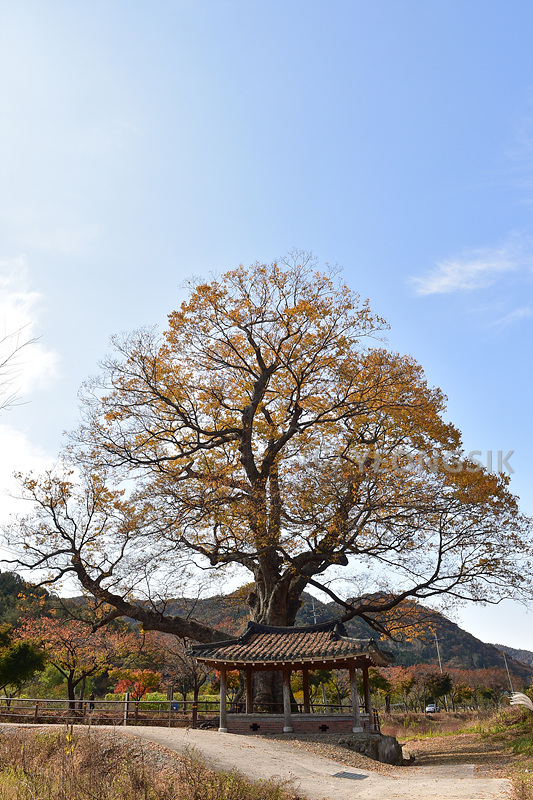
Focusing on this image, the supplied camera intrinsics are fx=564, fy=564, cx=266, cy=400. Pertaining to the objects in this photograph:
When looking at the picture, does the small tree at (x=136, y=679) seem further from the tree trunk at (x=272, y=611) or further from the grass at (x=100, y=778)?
the grass at (x=100, y=778)

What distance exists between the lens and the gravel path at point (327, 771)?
9180mm

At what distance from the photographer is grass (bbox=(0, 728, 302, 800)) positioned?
20.6 feet

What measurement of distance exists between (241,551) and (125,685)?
62.6 ft

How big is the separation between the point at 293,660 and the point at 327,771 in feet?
11.5

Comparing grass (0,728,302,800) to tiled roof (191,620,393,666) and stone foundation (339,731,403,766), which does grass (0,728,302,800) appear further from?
stone foundation (339,731,403,766)

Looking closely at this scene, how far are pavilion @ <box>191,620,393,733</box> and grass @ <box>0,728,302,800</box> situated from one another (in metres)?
5.81

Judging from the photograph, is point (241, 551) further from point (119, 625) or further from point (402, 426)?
point (119, 625)

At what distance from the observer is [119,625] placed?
34.3m

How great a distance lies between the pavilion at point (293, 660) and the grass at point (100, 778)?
581 centimetres

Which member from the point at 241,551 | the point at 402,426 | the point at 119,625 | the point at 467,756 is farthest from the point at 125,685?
the point at 402,426

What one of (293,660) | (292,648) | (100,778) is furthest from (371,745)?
(100,778)

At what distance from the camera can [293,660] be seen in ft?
47.8

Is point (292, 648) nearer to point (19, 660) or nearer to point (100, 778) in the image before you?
point (100, 778)

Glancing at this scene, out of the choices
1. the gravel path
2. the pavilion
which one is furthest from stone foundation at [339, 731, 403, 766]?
the gravel path
